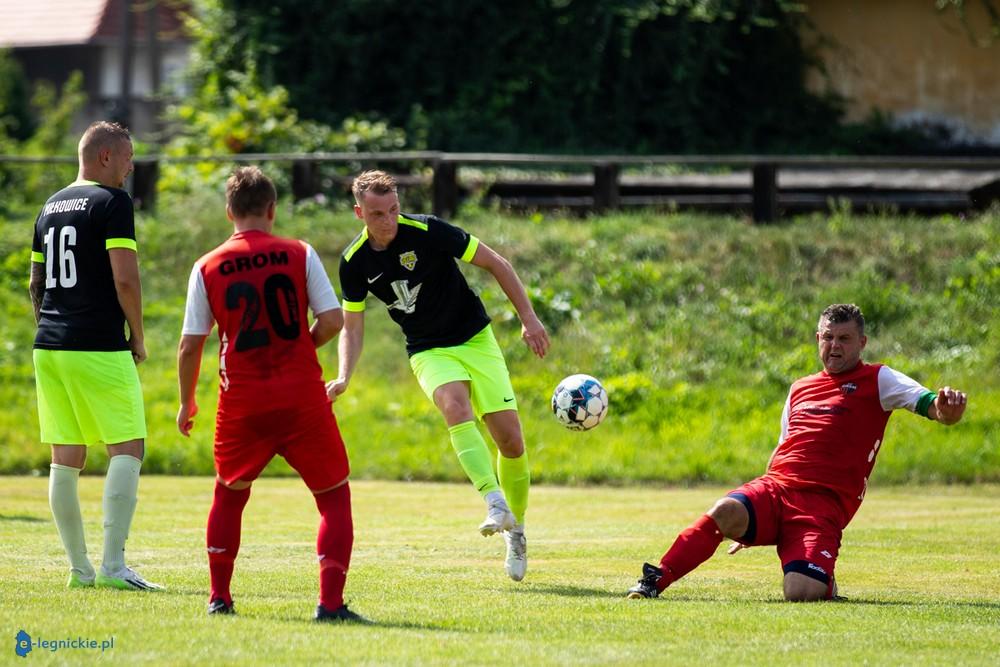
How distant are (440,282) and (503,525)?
158 centimetres

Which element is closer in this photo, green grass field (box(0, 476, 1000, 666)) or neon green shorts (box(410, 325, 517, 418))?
green grass field (box(0, 476, 1000, 666))

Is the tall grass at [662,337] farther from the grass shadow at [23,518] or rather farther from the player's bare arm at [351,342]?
the player's bare arm at [351,342]

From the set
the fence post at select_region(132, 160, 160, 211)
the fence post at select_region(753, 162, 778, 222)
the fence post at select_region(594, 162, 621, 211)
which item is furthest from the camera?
the fence post at select_region(132, 160, 160, 211)

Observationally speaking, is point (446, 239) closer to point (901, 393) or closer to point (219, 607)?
point (901, 393)

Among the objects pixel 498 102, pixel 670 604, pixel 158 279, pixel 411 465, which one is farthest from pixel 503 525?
pixel 498 102

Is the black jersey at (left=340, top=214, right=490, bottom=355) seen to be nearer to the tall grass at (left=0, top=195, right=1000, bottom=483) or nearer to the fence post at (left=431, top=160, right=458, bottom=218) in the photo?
the tall grass at (left=0, top=195, right=1000, bottom=483)

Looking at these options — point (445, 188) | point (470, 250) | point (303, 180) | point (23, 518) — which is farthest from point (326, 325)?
point (303, 180)

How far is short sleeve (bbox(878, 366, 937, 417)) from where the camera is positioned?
25.6 feet

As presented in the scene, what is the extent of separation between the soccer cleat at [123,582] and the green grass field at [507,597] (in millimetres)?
136

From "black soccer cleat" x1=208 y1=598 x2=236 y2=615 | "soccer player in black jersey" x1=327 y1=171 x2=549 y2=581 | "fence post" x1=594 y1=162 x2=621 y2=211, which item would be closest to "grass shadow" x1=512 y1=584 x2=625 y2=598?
"soccer player in black jersey" x1=327 y1=171 x2=549 y2=581

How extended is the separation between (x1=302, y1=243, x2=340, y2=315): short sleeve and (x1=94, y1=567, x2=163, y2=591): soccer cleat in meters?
1.95

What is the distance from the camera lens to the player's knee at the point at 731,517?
786cm

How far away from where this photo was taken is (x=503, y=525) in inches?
325

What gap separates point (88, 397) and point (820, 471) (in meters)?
3.81
